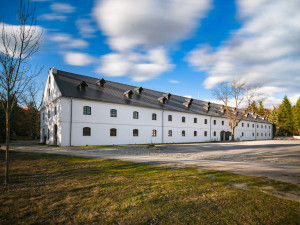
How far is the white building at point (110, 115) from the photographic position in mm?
23234

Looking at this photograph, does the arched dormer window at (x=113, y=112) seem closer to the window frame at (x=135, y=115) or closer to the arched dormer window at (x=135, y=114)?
the window frame at (x=135, y=115)

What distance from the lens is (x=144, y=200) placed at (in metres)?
4.71

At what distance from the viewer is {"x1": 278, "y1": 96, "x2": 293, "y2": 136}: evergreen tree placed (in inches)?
2751

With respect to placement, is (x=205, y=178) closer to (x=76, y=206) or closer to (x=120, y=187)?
(x=120, y=187)

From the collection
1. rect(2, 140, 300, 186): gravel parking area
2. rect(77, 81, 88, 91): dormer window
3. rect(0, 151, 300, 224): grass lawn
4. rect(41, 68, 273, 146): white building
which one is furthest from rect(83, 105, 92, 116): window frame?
rect(0, 151, 300, 224): grass lawn

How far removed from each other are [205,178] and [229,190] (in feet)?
4.64

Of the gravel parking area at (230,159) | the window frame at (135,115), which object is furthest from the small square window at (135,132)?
the gravel parking area at (230,159)

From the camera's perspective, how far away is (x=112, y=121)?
26.3 meters

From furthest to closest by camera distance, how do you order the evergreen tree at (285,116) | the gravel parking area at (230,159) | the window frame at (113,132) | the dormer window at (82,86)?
the evergreen tree at (285,116) < the window frame at (113,132) < the dormer window at (82,86) < the gravel parking area at (230,159)

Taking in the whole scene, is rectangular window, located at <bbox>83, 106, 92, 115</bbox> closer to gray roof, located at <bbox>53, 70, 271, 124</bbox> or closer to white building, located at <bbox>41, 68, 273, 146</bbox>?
white building, located at <bbox>41, 68, 273, 146</bbox>

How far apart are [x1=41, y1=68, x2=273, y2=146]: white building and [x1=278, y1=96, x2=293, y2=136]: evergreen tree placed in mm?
49657

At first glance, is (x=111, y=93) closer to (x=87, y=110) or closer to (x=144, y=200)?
(x=87, y=110)

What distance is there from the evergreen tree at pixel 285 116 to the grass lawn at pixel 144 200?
264 ft

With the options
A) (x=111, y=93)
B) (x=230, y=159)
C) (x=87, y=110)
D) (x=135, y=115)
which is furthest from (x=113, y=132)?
(x=230, y=159)
